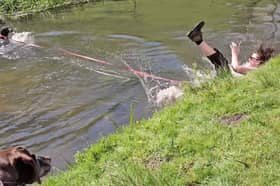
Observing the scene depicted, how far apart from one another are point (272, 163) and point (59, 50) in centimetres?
948

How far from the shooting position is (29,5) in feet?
63.7

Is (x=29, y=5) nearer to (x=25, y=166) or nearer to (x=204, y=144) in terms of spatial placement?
(x=204, y=144)

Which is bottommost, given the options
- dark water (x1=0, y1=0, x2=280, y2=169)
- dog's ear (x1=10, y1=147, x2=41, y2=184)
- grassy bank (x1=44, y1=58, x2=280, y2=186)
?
dark water (x1=0, y1=0, x2=280, y2=169)

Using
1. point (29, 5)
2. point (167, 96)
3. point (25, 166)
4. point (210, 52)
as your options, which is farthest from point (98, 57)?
point (25, 166)

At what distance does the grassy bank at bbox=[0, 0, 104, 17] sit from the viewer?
61.8 feet

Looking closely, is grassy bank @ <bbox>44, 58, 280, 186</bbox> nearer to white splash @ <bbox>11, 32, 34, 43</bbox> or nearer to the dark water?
the dark water

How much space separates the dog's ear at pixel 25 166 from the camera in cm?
392

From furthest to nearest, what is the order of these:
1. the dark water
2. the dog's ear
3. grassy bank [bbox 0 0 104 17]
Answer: grassy bank [bbox 0 0 104 17] < the dark water < the dog's ear

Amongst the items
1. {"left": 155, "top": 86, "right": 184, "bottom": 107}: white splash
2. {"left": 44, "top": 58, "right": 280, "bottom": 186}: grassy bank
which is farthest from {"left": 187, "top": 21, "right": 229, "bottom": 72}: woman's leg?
{"left": 44, "top": 58, "right": 280, "bottom": 186}: grassy bank

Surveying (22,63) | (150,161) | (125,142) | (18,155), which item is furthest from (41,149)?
(22,63)

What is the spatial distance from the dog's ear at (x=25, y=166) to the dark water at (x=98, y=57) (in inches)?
109

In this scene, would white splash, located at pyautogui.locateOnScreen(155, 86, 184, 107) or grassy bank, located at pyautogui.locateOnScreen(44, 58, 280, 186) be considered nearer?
grassy bank, located at pyautogui.locateOnScreen(44, 58, 280, 186)

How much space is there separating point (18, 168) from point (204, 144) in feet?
5.96

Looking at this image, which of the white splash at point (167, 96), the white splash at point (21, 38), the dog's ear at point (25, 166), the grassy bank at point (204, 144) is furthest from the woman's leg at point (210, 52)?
the white splash at point (21, 38)
